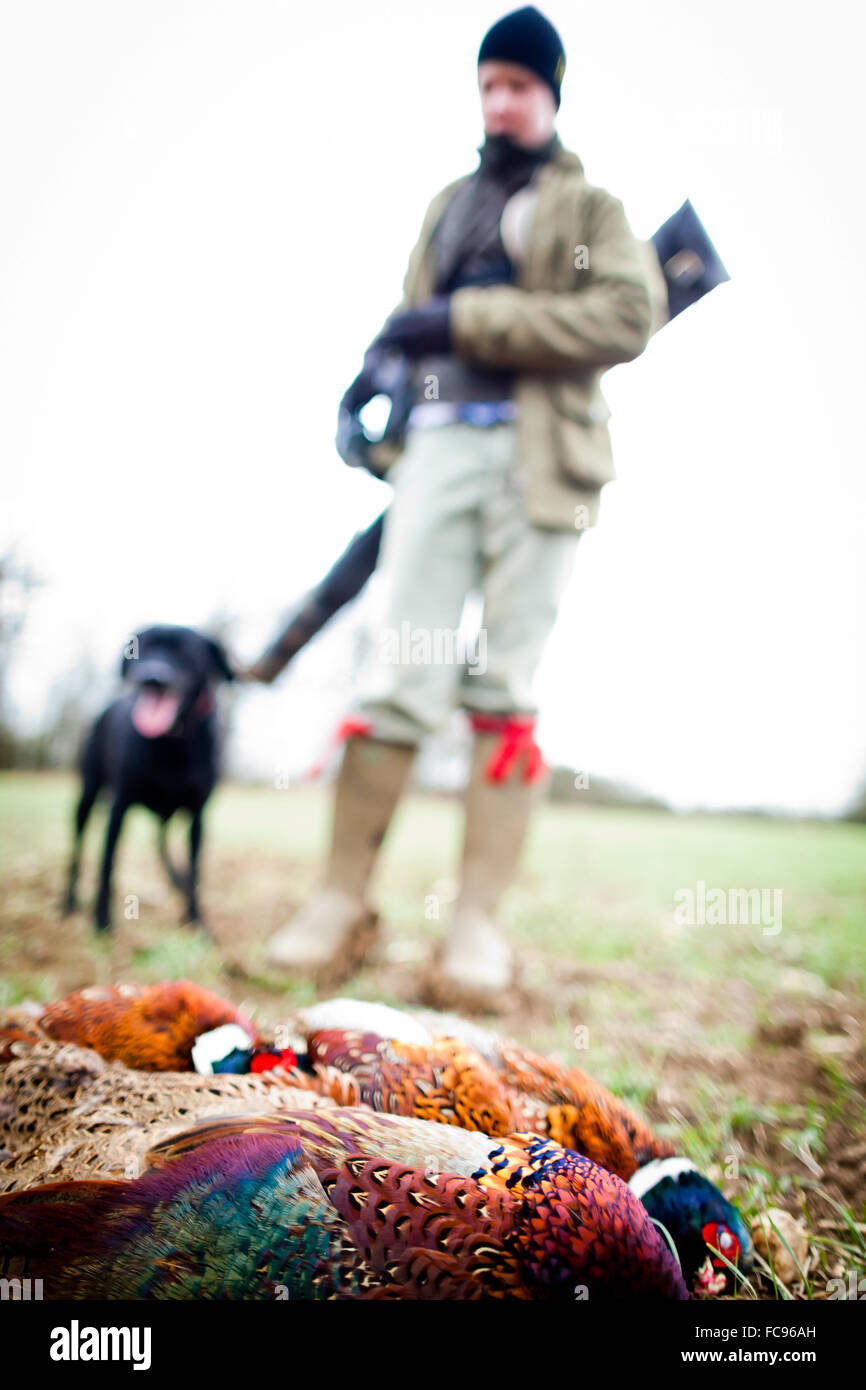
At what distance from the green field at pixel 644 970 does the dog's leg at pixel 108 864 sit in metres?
0.07

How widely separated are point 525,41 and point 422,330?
29.5 inches

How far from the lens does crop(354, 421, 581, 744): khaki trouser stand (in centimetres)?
222

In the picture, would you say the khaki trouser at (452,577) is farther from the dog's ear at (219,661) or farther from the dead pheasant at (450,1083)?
the dead pheasant at (450,1083)

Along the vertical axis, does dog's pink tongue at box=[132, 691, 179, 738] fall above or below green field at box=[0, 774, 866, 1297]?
above

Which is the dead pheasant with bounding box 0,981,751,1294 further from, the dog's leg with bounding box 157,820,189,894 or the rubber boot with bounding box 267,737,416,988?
the dog's leg with bounding box 157,820,189,894

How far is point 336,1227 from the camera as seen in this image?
2.41 ft

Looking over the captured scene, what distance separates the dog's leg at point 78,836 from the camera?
3.04m

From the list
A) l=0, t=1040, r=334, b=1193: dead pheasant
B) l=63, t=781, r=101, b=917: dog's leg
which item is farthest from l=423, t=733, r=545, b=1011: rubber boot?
l=63, t=781, r=101, b=917: dog's leg

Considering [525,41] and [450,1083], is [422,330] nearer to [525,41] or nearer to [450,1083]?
[525,41]

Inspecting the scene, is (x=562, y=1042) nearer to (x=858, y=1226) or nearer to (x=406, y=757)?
(x=858, y=1226)

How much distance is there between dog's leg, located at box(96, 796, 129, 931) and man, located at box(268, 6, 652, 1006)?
881 millimetres

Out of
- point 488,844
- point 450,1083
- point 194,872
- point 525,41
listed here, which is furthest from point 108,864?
point 525,41

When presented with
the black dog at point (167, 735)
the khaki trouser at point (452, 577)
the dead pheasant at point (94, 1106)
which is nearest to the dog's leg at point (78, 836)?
the black dog at point (167, 735)

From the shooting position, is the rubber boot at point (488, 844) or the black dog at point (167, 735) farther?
the black dog at point (167, 735)
